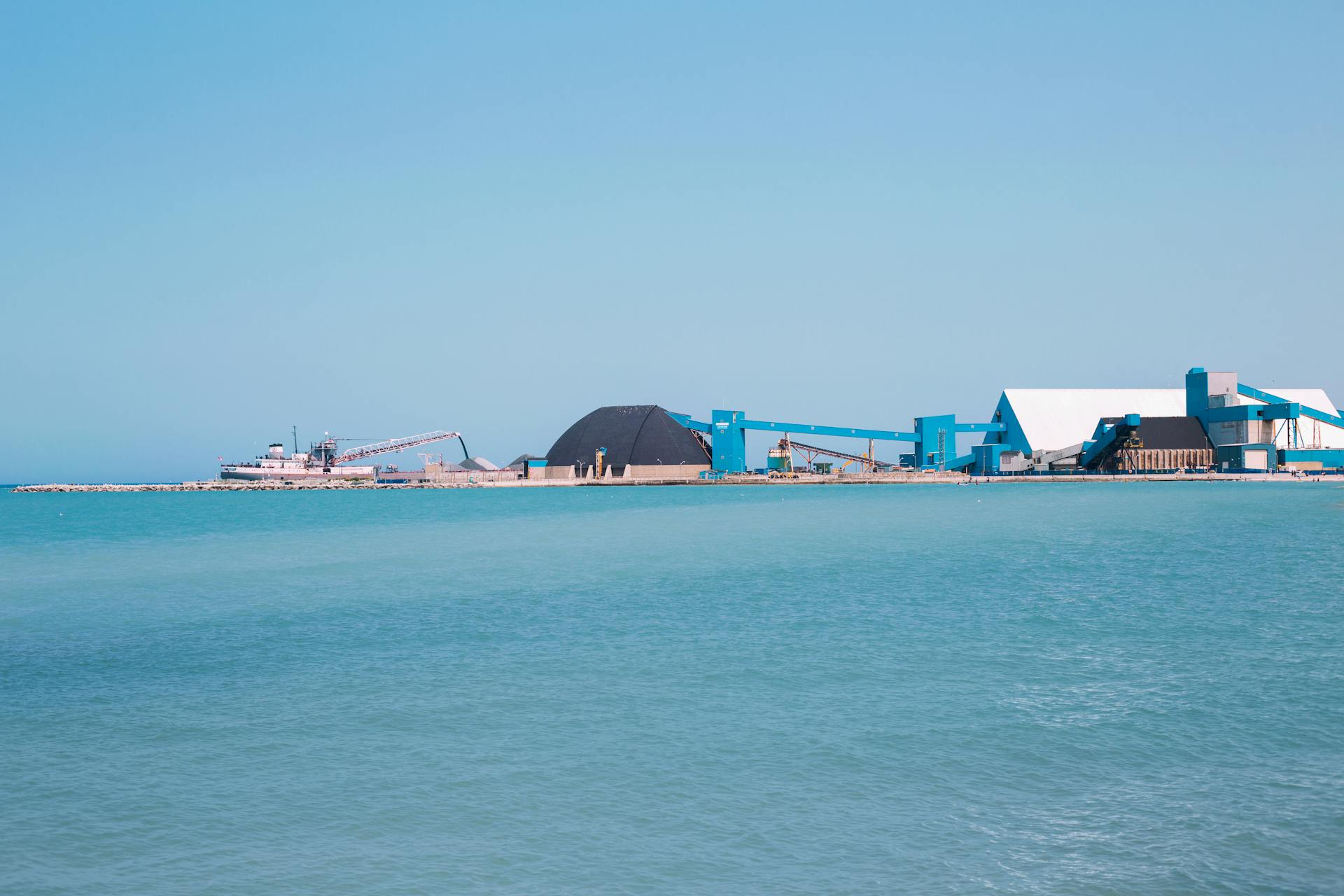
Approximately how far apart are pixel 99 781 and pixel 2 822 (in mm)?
926

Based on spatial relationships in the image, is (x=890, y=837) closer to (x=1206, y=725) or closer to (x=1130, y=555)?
(x=1206, y=725)

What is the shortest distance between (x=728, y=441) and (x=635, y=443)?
37.0 feet

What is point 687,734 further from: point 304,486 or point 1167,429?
point 304,486

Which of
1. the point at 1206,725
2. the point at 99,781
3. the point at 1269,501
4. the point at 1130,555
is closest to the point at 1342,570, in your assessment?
the point at 1130,555

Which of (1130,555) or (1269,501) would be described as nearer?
(1130,555)

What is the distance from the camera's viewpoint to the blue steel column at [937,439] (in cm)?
9781

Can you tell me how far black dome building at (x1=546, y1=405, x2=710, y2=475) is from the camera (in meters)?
106

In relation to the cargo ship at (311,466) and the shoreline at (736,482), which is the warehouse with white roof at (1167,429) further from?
the cargo ship at (311,466)

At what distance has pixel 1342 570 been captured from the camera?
21.9 m

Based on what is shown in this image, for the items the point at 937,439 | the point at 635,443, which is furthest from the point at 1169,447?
the point at 635,443

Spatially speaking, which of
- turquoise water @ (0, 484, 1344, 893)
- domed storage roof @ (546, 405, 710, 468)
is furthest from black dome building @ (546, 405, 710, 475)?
turquoise water @ (0, 484, 1344, 893)

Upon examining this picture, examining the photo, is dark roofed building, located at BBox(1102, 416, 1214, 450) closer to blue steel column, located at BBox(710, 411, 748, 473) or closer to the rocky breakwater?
blue steel column, located at BBox(710, 411, 748, 473)

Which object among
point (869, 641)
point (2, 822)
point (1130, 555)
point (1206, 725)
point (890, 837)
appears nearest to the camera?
point (890, 837)

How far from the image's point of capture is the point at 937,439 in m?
98.4
